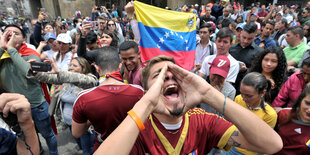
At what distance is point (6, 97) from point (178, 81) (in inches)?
52.1

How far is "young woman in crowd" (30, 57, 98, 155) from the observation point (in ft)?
7.40

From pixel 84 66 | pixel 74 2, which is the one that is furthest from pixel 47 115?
pixel 74 2

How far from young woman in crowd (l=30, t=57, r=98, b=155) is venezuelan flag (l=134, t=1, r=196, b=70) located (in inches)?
45.2

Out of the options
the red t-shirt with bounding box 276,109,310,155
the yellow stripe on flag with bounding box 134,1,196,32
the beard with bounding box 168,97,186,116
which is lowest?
the red t-shirt with bounding box 276,109,310,155

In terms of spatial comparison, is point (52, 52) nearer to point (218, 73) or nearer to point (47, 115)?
point (47, 115)

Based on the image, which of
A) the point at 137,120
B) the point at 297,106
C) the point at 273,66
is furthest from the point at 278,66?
the point at 137,120

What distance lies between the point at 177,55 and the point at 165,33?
503 mm

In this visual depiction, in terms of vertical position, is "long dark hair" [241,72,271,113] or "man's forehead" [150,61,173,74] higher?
"man's forehead" [150,61,173,74]

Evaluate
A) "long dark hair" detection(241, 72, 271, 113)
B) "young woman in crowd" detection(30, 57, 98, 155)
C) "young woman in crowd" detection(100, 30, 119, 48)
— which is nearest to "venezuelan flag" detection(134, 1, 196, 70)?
"young woman in crowd" detection(100, 30, 119, 48)

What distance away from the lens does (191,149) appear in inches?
52.1

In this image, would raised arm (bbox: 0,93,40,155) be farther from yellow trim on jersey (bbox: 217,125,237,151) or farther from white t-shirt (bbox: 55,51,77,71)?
white t-shirt (bbox: 55,51,77,71)

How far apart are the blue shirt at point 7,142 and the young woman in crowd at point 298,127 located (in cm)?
271

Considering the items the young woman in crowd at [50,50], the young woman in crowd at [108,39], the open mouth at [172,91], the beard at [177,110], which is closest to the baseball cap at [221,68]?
the open mouth at [172,91]

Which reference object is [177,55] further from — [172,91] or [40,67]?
[40,67]
